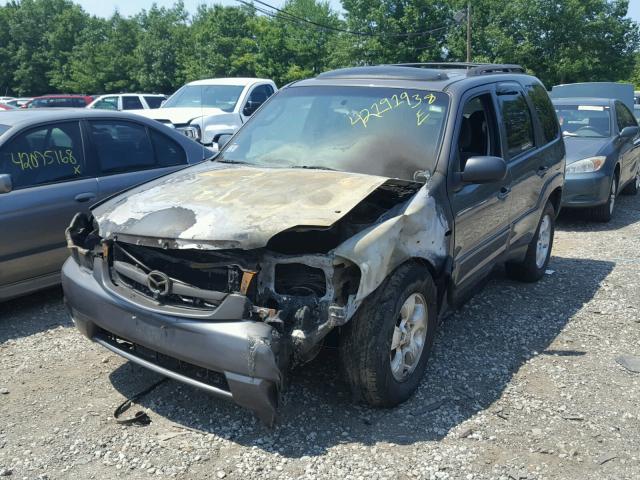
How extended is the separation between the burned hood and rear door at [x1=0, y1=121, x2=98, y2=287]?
53.4 inches

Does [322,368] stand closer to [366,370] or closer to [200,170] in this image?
[366,370]

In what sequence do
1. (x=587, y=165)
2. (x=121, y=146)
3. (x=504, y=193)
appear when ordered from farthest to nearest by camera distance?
(x=587, y=165) < (x=121, y=146) < (x=504, y=193)

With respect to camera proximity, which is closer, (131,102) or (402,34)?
(131,102)

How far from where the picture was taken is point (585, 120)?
9.59 m

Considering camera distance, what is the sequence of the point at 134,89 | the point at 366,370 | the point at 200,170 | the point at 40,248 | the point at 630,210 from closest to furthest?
the point at 366,370
the point at 200,170
the point at 40,248
the point at 630,210
the point at 134,89

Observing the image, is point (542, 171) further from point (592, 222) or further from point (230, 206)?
point (592, 222)

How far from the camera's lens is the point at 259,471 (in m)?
3.01

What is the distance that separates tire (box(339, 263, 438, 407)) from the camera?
10.5ft

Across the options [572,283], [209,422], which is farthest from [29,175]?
[572,283]

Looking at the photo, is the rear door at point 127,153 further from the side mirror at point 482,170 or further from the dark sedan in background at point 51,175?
the side mirror at point 482,170

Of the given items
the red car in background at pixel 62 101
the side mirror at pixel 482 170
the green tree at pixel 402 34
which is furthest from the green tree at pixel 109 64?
the side mirror at pixel 482 170

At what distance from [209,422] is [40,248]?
2353mm

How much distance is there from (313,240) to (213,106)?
9.35 m

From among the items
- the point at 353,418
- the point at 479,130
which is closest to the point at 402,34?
the point at 479,130
